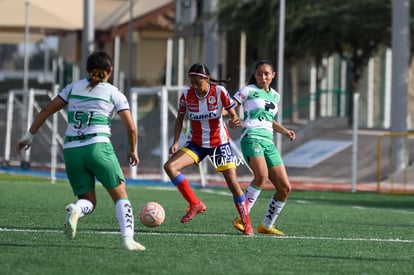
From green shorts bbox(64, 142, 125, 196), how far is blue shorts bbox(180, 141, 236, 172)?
9.35ft

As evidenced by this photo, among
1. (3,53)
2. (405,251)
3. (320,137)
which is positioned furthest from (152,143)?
(3,53)

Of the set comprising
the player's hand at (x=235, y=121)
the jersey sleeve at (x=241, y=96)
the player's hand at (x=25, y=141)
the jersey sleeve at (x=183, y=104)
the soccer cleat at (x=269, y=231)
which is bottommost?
the soccer cleat at (x=269, y=231)

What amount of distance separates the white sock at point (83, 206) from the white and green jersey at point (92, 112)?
529mm

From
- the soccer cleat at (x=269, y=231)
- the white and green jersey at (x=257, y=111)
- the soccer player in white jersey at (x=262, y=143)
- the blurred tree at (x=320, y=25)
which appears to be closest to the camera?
the soccer cleat at (x=269, y=231)

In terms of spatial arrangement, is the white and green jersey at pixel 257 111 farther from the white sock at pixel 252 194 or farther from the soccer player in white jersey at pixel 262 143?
the white sock at pixel 252 194

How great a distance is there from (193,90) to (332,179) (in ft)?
54.5

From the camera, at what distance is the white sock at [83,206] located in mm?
11086

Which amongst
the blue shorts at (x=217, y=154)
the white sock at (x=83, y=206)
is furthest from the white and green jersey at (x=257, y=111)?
the white sock at (x=83, y=206)

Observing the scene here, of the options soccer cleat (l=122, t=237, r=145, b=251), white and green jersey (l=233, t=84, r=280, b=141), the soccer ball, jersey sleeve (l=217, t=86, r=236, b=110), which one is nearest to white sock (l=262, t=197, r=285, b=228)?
white and green jersey (l=233, t=84, r=280, b=141)

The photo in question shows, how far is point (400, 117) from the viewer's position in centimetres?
2941

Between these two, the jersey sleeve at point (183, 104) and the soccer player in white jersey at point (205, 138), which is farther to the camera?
the jersey sleeve at point (183, 104)

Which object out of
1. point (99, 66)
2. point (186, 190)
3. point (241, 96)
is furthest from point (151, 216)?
point (99, 66)

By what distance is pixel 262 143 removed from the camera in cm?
1401

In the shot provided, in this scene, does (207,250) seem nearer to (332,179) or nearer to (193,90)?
(193,90)
